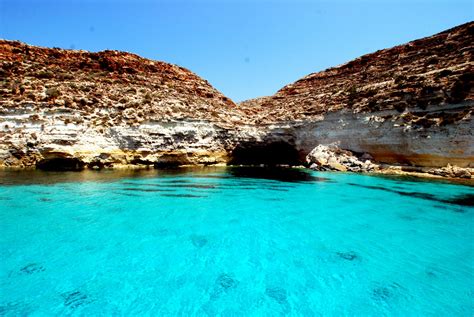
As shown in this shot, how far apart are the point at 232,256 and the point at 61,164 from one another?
2257 centimetres

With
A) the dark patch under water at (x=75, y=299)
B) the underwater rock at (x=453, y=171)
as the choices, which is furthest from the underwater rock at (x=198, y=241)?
the underwater rock at (x=453, y=171)

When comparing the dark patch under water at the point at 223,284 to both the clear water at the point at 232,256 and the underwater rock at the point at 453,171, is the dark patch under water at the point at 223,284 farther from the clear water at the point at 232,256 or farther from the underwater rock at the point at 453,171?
the underwater rock at the point at 453,171

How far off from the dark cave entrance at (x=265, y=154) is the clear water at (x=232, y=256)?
2020 cm

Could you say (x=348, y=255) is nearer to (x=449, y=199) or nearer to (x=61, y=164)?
(x=449, y=199)

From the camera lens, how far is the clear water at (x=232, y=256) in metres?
4.42

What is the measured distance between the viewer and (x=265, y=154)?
34.2 meters

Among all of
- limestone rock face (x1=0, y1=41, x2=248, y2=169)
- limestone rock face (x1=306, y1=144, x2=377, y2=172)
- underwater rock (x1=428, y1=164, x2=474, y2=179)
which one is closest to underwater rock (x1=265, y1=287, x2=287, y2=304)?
underwater rock (x1=428, y1=164, x2=474, y2=179)

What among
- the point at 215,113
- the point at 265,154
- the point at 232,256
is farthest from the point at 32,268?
the point at 265,154

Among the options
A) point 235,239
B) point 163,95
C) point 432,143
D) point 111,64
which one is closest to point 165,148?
point 163,95

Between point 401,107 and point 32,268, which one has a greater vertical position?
point 401,107

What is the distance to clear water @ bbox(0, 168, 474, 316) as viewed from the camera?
4.42m

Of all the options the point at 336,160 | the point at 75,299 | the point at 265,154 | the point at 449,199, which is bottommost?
the point at 75,299

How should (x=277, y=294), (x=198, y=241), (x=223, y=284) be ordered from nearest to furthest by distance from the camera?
(x=277, y=294) → (x=223, y=284) → (x=198, y=241)

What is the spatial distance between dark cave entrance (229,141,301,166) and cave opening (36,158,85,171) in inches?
621
